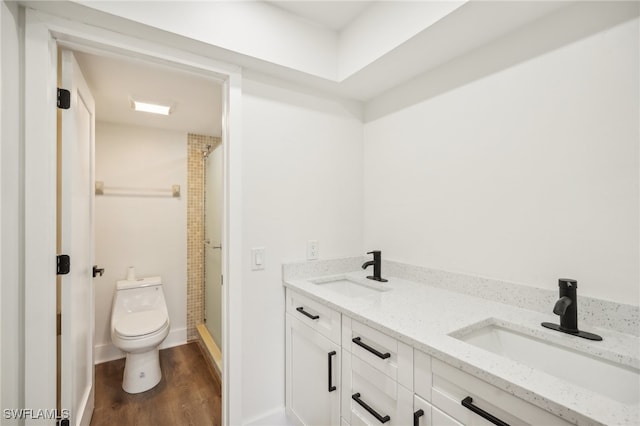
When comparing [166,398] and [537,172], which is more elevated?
[537,172]

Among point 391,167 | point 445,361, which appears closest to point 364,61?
point 391,167

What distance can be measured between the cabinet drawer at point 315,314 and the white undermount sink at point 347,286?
171 mm

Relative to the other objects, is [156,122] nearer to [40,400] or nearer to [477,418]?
[40,400]

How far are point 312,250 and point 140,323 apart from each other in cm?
155

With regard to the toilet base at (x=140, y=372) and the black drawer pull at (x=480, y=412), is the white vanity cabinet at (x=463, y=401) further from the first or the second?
the toilet base at (x=140, y=372)

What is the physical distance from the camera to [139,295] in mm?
2711

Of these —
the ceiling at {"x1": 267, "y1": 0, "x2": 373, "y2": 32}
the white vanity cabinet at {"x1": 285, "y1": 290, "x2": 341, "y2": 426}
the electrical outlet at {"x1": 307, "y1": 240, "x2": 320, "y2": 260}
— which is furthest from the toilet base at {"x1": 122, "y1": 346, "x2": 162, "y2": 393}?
the ceiling at {"x1": 267, "y1": 0, "x2": 373, "y2": 32}

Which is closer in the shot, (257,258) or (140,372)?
(257,258)

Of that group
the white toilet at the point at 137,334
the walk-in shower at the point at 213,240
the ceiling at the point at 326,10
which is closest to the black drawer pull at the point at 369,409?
the walk-in shower at the point at 213,240

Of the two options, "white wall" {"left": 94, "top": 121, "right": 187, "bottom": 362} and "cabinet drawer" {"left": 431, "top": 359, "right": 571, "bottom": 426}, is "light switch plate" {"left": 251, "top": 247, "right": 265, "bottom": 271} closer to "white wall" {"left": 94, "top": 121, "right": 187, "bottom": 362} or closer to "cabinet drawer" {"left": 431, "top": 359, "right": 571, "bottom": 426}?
"cabinet drawer" {"left": 431, "top": 359, "right": 571, "bottom": 426}

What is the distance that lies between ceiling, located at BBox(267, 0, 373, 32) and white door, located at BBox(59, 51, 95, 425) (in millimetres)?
1097

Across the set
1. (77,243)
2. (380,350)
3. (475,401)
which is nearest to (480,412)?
(475,401)

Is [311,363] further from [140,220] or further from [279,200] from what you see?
[140,220]

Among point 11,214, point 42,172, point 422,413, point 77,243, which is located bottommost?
point 422,413
